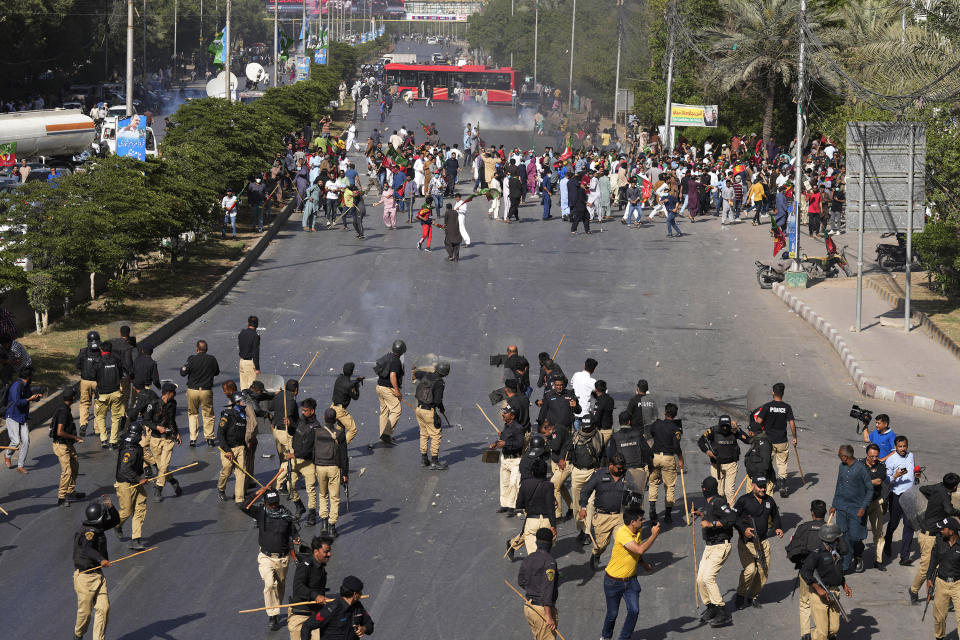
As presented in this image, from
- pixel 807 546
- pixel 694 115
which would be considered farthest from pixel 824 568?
pixel 694 115

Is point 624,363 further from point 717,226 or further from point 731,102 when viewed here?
point 731,102

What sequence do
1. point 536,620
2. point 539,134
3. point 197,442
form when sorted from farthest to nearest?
point 539,134
point 197,442
point 536,620

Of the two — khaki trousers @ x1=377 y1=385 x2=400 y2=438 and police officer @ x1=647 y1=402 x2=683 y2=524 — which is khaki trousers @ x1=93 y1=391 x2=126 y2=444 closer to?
khaki trousers @ x1=377 y1=385 x2=400 y2=438

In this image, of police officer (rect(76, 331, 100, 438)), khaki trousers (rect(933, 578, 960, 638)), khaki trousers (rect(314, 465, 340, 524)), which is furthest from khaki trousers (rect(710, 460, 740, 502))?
police officer (rect(76, 331, 100, 438))

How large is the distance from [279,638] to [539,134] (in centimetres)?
5992

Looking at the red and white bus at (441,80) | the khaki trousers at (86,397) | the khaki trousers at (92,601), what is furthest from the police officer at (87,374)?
the red and white bus at (441,80)

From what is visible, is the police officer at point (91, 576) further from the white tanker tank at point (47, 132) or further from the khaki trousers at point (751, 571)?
the white tanker tank at point (47, 132)

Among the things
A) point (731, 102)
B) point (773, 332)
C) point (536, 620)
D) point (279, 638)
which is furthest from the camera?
point (731, 102)

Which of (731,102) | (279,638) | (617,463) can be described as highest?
(731,102)

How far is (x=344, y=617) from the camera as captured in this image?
8.74 meters

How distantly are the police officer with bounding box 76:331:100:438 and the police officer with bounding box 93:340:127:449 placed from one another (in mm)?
161

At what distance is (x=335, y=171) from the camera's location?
1314 inches

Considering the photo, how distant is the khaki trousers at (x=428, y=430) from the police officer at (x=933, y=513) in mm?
6026

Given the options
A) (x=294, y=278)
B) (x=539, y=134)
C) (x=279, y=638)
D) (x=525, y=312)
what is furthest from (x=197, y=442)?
(x=539, y=134)
